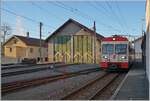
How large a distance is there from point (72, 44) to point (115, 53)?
29.8m

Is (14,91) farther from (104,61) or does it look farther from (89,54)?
(89,54)

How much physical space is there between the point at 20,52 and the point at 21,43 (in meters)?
2.19

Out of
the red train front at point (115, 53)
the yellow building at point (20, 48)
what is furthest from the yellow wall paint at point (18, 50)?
the red train front at point (115, 53)

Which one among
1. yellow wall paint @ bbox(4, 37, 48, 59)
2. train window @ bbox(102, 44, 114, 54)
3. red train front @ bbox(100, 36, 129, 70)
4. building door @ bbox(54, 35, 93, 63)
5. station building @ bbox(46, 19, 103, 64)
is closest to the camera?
red train front @ bbox(100, 36, 129, 70)

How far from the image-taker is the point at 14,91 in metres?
15.0

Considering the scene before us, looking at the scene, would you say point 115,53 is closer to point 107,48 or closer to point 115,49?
point 115,49

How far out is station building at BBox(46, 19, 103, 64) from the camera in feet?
187

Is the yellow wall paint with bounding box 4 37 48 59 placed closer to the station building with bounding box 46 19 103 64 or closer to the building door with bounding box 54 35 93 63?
the station building with bounding box 46 19 103 64

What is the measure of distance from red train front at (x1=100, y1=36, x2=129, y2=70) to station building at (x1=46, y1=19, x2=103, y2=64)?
89.7 feet

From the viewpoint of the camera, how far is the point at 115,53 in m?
28.4

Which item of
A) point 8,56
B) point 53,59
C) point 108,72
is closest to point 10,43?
point 8,56

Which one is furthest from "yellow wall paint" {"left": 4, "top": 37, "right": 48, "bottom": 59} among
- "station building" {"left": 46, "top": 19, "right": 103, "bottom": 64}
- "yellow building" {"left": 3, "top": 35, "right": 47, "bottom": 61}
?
"station building" {"left": 46, "top": 19, "right": 103, "bottom": 64}

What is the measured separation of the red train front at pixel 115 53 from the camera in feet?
92.6

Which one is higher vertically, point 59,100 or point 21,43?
point 21,43
